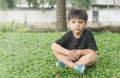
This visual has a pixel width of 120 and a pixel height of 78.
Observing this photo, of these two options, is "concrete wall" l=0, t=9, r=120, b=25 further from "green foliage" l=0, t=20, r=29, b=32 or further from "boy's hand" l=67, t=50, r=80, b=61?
"boy's hand" l=67, t=50, r=80, b=61

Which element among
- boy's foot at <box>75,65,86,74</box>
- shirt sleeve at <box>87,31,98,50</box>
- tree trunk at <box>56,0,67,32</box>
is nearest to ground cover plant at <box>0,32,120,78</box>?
boy's foot at <box>75,65,86,74</box>

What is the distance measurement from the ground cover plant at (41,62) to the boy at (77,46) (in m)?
0.11

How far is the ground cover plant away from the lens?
395 centimetres

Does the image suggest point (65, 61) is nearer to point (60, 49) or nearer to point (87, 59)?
point (60, 49)

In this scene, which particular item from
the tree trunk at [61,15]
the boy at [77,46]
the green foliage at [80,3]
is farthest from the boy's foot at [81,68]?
the green foliage at [80,3]

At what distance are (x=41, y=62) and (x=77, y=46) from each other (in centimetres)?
62

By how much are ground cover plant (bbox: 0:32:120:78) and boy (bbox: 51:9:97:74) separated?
0.36ft

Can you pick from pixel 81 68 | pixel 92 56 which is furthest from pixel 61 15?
pixel 81 68

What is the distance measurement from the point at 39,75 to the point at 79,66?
1.61 feet

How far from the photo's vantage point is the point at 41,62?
4.54m

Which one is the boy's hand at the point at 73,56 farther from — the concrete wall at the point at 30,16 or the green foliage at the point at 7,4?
the concrete wall at the point at 30,16

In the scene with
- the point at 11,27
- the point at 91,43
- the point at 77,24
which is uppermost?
the point at 77,24

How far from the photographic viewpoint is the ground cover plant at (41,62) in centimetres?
395

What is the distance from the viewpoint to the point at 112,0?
71.8 ft
